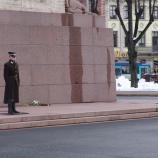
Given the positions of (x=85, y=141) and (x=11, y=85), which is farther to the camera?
(x=11, y=85)

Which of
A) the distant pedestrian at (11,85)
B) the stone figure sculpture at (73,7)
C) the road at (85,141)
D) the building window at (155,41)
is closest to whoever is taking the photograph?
the road at (85,141)

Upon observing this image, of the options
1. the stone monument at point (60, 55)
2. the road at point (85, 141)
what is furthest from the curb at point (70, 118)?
the stone monument at point (60, 55)

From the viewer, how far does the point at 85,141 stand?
42.9 ft

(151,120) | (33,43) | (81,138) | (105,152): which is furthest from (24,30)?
(105,152)

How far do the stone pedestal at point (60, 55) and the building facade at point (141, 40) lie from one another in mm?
63659

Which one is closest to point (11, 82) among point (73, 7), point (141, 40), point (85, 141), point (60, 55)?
point (85, 141)

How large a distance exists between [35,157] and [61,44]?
12.6 metres

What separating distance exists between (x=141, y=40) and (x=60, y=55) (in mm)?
67642

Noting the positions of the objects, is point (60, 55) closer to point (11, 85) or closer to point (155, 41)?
point (11, 85)

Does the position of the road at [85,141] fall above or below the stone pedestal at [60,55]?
below

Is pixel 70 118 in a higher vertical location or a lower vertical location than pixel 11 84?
lower

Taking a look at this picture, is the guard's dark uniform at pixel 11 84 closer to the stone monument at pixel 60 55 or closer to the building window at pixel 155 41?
the stone monument at pixel 60 55

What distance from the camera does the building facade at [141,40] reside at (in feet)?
292

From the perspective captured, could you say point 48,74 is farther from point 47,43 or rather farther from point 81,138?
point 81,138
